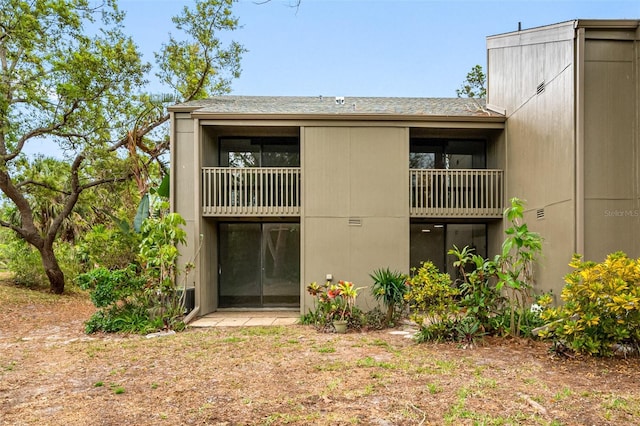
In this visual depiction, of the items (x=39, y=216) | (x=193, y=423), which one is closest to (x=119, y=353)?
(x=193, y=423)

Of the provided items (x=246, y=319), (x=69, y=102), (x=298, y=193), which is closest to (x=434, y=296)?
(x=298, y=193)

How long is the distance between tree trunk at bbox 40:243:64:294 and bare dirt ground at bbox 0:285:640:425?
18.0ft

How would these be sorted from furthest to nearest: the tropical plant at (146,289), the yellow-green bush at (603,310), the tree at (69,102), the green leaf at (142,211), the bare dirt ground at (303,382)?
the tree at (69,102) → the green leaf at (142,211) → the tropical plant at (146,289) → the yellow-green bush at (603,310) → the bare dirt ground at (303,382)

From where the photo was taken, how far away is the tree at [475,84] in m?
19.0

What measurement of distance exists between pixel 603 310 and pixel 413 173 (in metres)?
5.03

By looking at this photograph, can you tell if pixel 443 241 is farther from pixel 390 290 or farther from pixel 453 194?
pixel 390 290

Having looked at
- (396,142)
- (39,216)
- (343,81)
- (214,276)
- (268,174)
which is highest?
(343,81)

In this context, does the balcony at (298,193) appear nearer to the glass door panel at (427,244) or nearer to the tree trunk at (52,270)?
the glass door panel at (427,244)

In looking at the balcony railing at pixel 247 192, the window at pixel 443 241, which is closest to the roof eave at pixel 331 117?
the balcony railing at pixel 247 192

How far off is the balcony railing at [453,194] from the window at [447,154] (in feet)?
2.93

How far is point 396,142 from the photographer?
9062 mm

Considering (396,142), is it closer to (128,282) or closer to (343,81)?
(128,282)

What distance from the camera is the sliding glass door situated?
10055 millimetres

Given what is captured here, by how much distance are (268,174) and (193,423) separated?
657 centimetres
